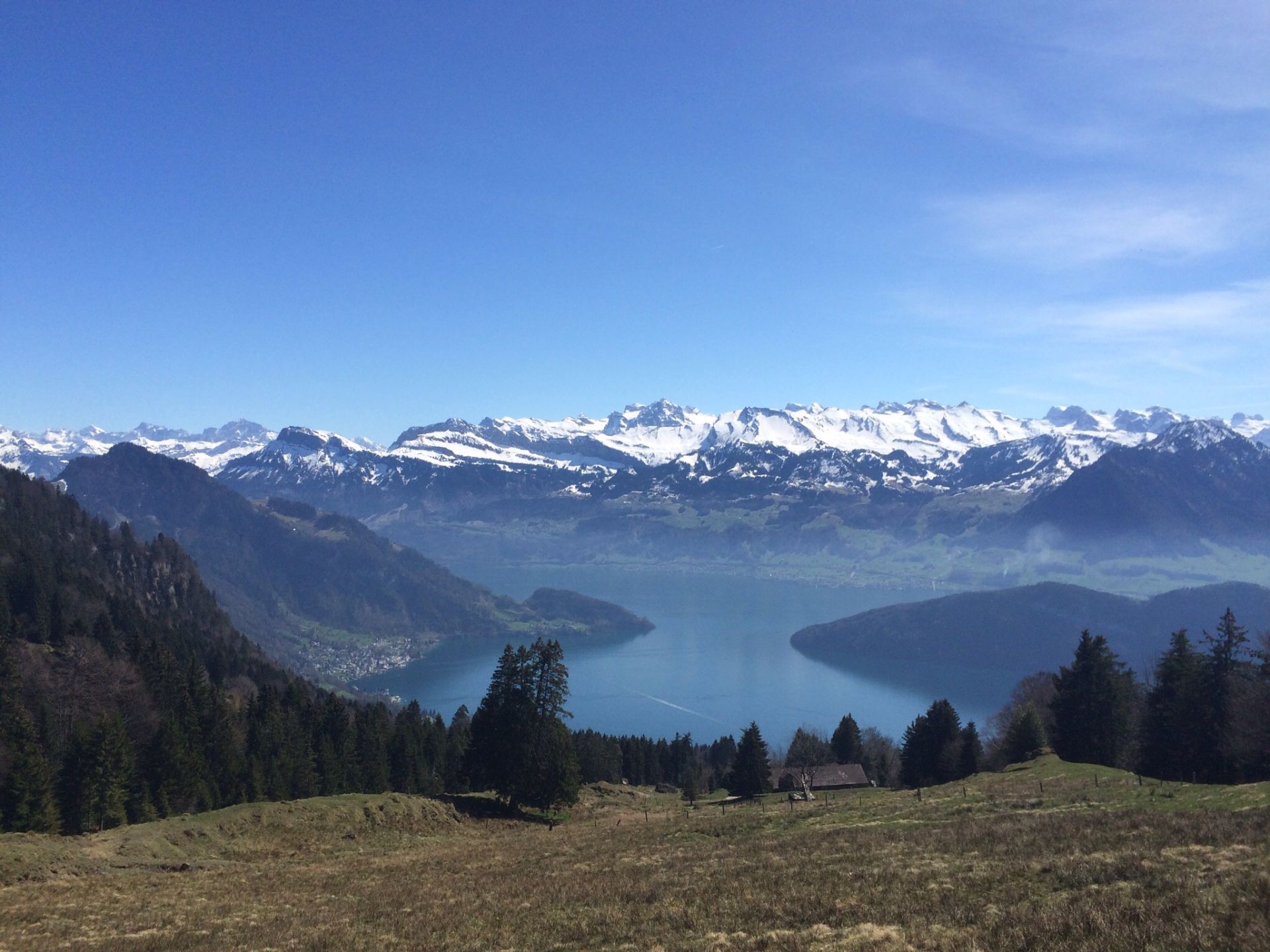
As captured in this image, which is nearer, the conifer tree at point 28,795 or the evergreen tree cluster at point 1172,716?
the conifer tree at point 28,795

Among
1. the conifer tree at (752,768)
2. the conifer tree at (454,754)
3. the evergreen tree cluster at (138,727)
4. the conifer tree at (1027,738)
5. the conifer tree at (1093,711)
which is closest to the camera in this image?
the evergreen tree cluster at (138,727)

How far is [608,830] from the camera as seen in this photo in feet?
148

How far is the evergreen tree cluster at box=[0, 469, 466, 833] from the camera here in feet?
151

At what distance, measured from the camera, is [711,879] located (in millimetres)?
23969

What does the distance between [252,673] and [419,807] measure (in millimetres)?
96333

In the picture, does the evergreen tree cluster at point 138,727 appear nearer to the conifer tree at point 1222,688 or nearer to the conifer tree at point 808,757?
the conifer tree at point 808,757

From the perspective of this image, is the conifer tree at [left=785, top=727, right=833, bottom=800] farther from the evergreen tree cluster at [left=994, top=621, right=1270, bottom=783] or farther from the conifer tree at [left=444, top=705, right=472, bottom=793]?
the conifer tree at [left=444, top=705, right=472, bottom=793]

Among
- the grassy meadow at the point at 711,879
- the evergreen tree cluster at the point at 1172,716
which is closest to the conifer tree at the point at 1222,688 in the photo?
the evergreen tree cluster at the point at 1172,716

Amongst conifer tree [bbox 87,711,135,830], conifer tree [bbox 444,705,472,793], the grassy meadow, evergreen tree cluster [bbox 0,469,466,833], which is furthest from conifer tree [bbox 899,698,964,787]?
conifer tree [bbox 87,711,135,830]

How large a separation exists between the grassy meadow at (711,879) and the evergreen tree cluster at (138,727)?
9247mm

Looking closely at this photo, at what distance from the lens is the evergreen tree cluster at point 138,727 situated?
151 feet

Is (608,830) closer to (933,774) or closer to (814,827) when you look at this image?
(814,827)

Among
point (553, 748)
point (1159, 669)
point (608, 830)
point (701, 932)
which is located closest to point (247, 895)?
point (701, 932)

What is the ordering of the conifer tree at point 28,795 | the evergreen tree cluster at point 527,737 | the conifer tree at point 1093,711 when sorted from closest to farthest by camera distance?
the conifer tree at point 28,795, the evergreen tree cluster at point 527,737, the conifer tree at point 1093,711
